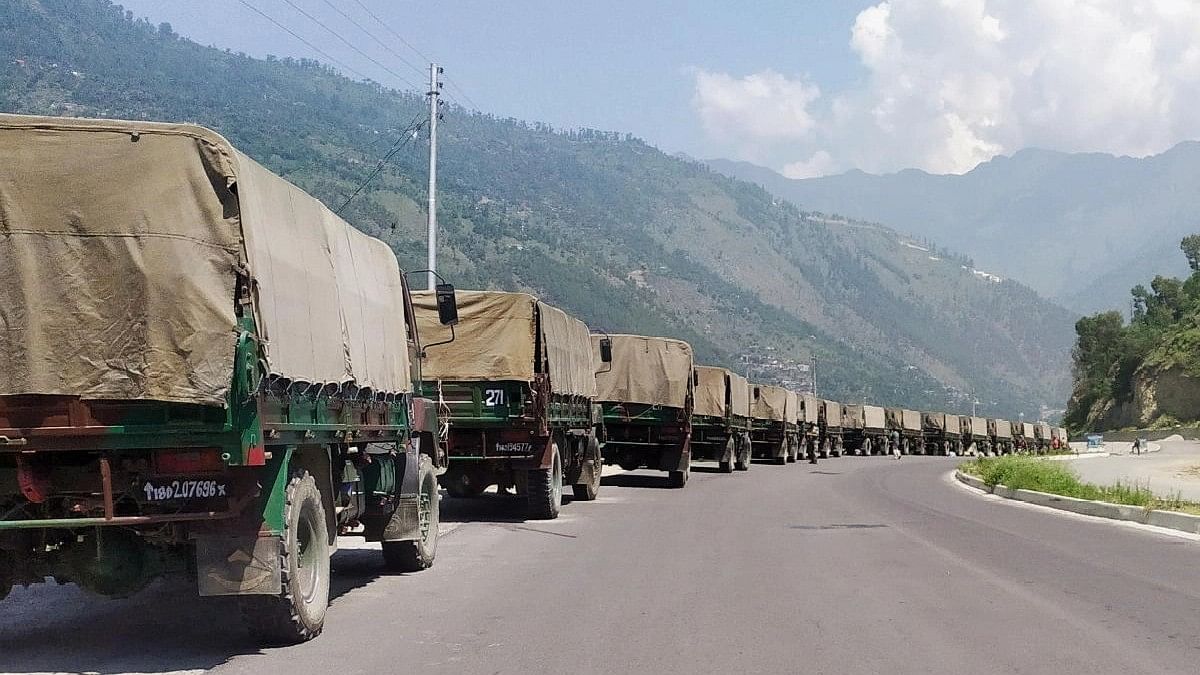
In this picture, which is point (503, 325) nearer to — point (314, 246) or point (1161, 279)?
point (314, 246)

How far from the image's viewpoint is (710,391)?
34.8m

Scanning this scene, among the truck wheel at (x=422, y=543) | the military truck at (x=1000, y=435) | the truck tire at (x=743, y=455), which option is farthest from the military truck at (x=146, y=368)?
the military truck at (x=1000, y=435)

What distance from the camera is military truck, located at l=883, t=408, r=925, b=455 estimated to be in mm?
74125

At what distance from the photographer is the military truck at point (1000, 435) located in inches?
3304

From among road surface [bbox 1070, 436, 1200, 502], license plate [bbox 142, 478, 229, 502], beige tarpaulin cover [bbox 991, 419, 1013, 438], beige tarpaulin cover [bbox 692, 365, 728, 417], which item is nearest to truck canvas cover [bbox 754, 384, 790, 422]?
beige tarpaulin cover [bbox 692, 365, 728, 417]

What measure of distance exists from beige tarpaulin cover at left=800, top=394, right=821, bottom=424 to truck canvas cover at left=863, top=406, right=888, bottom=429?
35.9 ft

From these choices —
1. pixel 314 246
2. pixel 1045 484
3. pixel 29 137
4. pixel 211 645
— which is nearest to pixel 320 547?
pixel 211 645

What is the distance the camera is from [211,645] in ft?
27.1

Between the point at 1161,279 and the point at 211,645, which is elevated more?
the point at 1161,279

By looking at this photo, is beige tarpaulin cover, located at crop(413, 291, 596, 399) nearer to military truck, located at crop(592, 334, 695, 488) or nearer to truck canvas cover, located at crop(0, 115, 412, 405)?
military truck, located at crop(592, 334, 695, 488)

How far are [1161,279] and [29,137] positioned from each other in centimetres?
13553

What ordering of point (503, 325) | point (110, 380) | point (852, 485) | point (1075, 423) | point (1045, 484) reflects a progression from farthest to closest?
point (1075, 423) < point (852, 485) < point (1045, 484) < point (503, 325) < point (110, 380)

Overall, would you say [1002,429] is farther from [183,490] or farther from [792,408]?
[183,490]

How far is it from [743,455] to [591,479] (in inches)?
688
